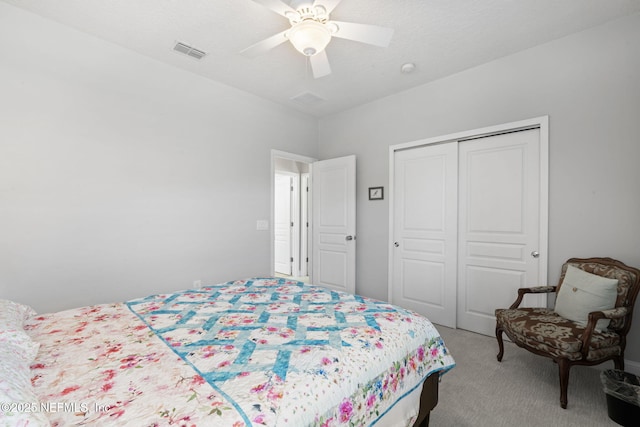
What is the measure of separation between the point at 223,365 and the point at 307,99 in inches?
139

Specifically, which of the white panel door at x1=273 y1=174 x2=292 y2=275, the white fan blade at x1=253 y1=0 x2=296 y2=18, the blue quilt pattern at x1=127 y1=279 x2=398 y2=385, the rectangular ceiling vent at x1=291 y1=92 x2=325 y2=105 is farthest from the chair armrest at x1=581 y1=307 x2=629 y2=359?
the white panel door at x1=273 y1=174 x2=292 y2=275

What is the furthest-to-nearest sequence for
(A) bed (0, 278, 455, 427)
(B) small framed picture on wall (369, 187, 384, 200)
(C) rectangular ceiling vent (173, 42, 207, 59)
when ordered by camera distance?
1. (B) small framed picture on wall (369, 187, 384, 200)
2. (C) rectangular ceiling vent (173, 42, 207, 59)
3. (A) bed (0, 278, 455, 427)

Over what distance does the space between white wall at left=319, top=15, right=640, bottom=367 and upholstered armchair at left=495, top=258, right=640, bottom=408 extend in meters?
0.29

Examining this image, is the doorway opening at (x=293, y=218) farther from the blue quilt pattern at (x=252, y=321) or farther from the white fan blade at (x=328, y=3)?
the white fan blade at (x=328, y=3)

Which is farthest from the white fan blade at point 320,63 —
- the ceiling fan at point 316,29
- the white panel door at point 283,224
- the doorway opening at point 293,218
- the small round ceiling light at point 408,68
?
→ the white panel door at point 283,224

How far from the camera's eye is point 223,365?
114 centimetres

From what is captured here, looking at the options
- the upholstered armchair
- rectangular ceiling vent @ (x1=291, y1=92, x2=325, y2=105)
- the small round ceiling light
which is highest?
the small round ceiling light

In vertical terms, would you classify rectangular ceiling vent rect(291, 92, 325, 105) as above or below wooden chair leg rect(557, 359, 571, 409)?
above

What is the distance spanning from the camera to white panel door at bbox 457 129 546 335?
9.37ft

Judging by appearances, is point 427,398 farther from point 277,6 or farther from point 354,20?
point 354,20

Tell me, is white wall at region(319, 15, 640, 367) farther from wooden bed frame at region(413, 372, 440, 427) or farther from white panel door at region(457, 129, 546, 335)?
wooden bed frame at region(413, 372, 440, 427)

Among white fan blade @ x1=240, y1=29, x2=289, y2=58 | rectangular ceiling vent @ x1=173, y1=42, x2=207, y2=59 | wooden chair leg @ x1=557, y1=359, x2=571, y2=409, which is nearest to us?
wooden chair leg @ x1=557, y1=359, x2=571, y2=409

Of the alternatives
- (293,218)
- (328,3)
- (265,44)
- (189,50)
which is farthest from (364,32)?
(293,218)

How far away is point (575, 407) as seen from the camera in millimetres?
1963
